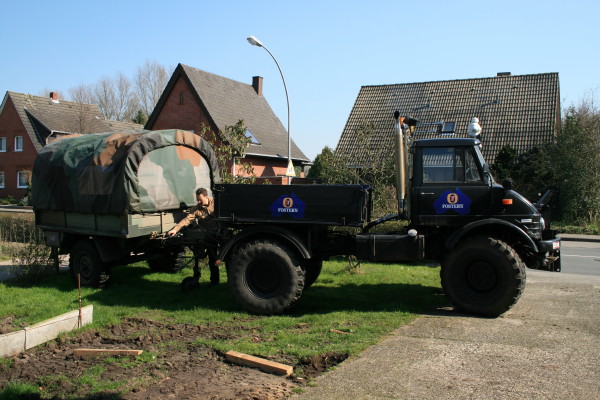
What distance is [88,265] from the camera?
31.6 ft

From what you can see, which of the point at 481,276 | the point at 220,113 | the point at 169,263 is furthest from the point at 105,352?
the point at 220,113

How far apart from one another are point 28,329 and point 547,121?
26.7 meters

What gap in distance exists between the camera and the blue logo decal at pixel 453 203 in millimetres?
7535

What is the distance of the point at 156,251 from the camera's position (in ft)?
33.5

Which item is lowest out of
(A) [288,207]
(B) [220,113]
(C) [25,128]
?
(A) [288,207]

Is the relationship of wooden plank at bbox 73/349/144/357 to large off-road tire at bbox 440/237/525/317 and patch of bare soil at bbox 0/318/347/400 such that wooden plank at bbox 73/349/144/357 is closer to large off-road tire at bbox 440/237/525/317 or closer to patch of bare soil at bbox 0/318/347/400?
patch of bare soil at bbox 0/318/347/400

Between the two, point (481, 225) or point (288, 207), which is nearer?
point (481, 225)

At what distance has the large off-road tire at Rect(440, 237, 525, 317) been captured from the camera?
23.3 feet

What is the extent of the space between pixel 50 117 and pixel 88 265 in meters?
42.3

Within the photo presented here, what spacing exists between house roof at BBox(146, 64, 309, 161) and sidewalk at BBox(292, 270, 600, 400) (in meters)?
26.2

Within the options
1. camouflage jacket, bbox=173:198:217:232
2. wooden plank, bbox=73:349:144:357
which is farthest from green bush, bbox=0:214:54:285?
wooden plank, bbox=73:349:144:357

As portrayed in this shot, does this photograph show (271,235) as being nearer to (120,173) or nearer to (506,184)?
(120,173)

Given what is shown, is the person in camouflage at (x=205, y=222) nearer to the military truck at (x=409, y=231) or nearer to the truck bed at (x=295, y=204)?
the military truck at (x=409, y=231)

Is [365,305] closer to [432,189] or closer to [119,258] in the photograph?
[432,189]
